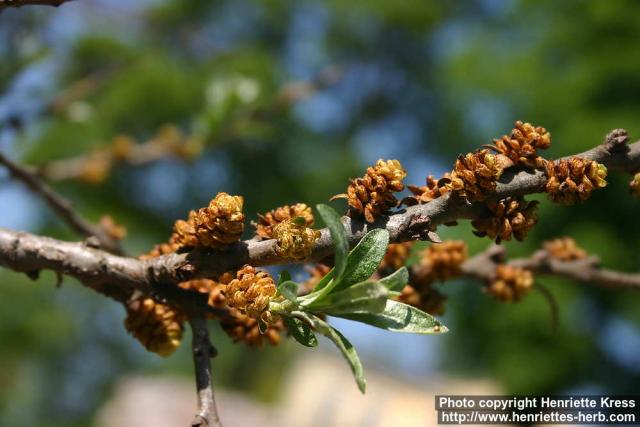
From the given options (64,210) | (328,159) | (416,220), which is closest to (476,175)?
(416,220)

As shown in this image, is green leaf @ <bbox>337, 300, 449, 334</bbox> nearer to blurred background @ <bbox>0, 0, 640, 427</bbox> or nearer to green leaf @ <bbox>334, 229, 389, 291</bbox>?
green leaf @ <bbox>334, 229, 389, 291</bbox>

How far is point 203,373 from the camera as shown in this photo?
1.96 ft

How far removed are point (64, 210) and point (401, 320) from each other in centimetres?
71

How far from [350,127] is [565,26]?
4277 millimetres

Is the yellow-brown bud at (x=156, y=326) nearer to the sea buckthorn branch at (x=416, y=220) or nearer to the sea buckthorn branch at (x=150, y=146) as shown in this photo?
the sea buckthorn branch at (x=416, y=220)

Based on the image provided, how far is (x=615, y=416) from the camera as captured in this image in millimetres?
1218

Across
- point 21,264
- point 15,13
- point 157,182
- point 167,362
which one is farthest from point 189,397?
point 21,264

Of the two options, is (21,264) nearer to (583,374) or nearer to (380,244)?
(380,244)

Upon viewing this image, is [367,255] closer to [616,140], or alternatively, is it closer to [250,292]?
[250,292]

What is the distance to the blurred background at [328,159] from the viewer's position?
4953 millimetres

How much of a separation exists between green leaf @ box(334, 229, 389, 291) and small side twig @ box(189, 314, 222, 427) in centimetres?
15

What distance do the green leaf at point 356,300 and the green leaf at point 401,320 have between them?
2 centimetres

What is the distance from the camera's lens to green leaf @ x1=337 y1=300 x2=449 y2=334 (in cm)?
52

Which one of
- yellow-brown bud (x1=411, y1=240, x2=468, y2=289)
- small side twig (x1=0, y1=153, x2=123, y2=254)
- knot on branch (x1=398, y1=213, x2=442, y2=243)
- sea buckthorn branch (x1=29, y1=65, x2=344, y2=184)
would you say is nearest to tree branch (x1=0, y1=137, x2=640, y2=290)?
→ knot on branch (x1=398, y1=213, x2=442, y2=243)
